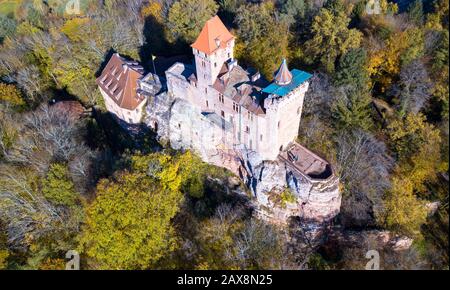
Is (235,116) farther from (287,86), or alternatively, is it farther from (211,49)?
(211,49)

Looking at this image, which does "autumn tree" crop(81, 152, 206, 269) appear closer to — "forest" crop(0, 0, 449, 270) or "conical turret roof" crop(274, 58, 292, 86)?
"forest" crop(0, 0, 449, 270)

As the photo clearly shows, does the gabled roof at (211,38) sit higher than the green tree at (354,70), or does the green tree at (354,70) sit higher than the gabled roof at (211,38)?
the gabled roof at (211,38)

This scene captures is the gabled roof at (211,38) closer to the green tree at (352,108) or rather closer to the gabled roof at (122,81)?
the gabled roof at (122,81)

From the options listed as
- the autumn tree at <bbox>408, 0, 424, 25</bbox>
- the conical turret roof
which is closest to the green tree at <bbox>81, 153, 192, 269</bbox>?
the conical turret roof

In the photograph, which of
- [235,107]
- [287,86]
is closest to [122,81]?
[235,107]

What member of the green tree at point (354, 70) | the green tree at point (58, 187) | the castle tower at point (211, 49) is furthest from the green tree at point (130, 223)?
the green tree at point (354, 70)

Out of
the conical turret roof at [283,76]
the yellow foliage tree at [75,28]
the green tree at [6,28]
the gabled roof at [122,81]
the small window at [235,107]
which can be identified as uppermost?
the conical turret roof at [283,76]
